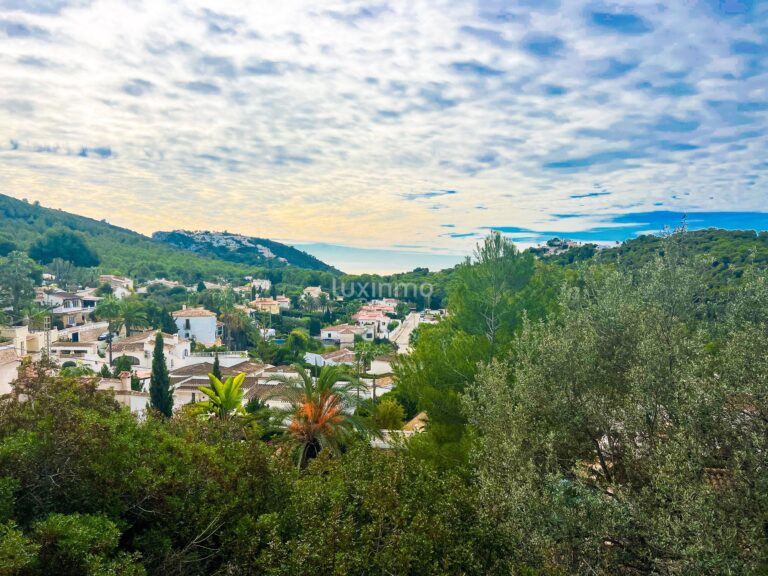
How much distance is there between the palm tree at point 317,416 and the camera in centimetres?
1592

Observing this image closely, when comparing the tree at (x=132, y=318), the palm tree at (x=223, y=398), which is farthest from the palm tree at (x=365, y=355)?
the tree at (x=132, y=318)

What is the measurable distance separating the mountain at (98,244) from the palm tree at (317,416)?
341 ft

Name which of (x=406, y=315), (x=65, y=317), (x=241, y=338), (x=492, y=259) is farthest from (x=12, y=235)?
(x=492, y=259)

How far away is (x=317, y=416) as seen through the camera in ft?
53.2

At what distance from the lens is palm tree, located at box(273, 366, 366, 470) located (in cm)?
1592

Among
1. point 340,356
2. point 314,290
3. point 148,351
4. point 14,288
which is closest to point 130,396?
point 148,351

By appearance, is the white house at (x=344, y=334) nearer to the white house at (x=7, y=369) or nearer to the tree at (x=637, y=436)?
the white house at (x=7, y=369)

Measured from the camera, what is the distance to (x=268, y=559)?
555cm

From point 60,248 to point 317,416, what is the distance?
107224 mm

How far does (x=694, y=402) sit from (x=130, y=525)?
680 centimetres

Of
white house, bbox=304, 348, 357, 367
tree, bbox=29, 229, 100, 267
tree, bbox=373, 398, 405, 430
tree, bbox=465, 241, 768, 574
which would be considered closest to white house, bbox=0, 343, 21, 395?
tree, bbox=373, 398, 405, 430

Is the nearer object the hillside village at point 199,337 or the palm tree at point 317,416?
the palm tree at point 317,416

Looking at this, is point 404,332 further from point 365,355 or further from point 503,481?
point 503,481

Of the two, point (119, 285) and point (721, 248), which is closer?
point (721, 248)
